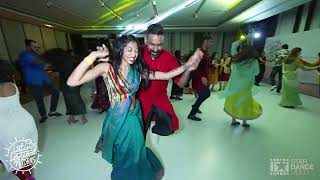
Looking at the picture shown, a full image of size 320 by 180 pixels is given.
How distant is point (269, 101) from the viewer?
15.5ft

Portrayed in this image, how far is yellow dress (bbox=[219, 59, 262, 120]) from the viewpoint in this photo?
9.79 feet

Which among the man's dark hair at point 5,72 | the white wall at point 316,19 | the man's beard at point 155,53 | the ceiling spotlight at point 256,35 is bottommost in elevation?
the man's dark hair at point 5,72

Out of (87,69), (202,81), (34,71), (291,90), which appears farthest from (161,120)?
(291,90)

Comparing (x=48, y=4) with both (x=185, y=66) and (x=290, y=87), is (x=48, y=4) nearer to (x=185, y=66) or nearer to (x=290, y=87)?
(x=185, y=66)

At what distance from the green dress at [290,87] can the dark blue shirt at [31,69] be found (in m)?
4.56

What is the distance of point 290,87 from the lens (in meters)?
4.11

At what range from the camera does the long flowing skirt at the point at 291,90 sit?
4.08m

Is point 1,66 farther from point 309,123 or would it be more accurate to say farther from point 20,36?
point 20,36

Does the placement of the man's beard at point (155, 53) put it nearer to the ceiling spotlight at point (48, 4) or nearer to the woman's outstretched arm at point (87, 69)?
the woman's outstretched arm at point (87, 69)

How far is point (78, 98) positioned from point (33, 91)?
2.51 ft

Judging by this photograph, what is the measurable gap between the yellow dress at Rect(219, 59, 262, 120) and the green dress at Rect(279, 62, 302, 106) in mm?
1533

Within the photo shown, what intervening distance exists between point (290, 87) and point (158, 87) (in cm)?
362

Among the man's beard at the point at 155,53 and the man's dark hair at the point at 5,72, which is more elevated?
the man's beard at the point at 155,53

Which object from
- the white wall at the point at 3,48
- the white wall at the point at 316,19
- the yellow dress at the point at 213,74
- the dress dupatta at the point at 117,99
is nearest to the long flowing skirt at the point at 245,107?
the dress dupatta at the point at 117,99
